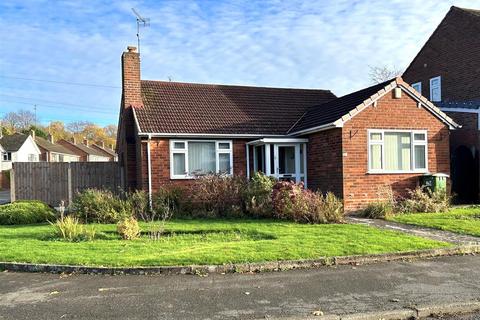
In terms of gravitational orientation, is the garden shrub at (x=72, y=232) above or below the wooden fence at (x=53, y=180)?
below

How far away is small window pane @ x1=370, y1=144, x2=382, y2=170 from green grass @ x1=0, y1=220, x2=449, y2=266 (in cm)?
428

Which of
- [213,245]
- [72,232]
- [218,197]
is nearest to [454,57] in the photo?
[218,197]

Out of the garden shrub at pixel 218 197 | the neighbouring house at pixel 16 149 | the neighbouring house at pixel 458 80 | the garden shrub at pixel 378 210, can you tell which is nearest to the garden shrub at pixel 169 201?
the garden shrub at pixel 218 197

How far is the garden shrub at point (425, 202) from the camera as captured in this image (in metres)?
15.4

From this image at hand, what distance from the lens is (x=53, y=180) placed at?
19.7m

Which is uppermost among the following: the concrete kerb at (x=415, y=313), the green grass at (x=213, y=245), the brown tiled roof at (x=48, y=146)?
the brown tiled roof at (x=48, y=146)

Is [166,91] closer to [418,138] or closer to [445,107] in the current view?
[418,138]

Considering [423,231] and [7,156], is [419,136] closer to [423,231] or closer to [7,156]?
[423,231]

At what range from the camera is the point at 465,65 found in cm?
2425

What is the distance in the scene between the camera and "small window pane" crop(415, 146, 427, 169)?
1681cm

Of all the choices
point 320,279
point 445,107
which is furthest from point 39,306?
point 445,107

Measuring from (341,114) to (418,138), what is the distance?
3.17 meters

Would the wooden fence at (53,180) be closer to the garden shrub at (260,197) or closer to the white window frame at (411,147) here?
the garden shrub at (260,197)

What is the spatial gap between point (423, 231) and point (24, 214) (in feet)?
39.5
